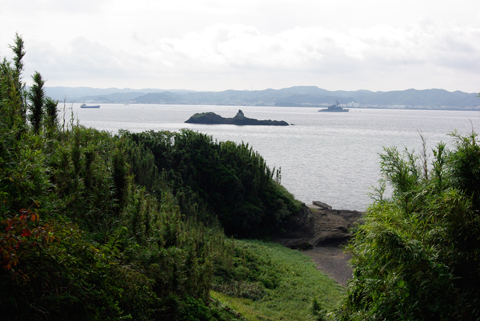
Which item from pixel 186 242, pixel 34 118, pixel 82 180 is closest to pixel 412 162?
pixel 186 242

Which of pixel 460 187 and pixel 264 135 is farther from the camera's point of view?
pixel 264 135

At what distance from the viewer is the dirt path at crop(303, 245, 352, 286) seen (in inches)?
1026

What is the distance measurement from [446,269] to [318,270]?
61.5ft

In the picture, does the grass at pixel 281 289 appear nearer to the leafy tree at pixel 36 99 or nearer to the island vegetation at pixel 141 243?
the island vegetation at pixel 141 243

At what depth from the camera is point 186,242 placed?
14023 millimetres

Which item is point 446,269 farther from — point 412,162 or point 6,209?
point 6,209

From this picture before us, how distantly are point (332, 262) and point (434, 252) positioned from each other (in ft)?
70.3

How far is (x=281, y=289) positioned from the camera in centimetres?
1947

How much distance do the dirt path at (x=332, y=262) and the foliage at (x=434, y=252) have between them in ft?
51.6

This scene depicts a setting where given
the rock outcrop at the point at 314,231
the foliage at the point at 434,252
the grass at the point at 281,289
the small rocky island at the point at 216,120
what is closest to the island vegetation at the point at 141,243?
the foliage at the point at 434,252

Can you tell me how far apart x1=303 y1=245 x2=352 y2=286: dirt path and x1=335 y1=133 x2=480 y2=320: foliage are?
619 inches

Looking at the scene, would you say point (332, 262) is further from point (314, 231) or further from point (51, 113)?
point (51, 113)

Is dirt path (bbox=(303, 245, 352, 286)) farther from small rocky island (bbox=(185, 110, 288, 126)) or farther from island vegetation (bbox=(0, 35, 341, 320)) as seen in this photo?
small rocky island (bbox=(185, 110, 288, 126))

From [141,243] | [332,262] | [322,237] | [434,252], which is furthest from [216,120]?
[434,252]
